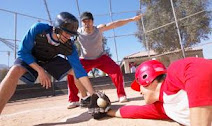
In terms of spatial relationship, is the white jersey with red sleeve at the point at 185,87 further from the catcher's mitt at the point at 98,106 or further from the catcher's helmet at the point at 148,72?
the catcher's mitt at the point at 98,106

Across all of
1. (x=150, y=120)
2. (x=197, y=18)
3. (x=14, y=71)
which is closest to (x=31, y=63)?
(x=14, y=71)

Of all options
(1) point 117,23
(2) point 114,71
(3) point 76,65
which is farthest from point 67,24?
(1) point 117,23

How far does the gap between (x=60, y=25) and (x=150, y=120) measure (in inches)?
64.6

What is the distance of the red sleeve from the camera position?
232 cm

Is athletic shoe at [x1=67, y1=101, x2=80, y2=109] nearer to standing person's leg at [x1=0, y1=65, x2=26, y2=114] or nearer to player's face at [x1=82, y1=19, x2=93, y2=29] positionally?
standing person's leg at [x1=0, y1=65, x2=26, y2=114]

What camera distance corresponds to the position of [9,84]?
3059 mm

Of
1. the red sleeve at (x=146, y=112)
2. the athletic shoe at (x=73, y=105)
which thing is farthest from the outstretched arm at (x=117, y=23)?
the red sleeve at (x=146, y=112)

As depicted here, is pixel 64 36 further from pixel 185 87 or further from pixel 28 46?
pixel 185 87

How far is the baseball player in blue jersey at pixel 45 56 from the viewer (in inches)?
119

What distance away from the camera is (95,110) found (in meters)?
2.84

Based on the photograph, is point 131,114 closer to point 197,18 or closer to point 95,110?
point 95,110

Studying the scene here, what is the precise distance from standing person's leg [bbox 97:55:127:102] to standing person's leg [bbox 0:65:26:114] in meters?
1.77

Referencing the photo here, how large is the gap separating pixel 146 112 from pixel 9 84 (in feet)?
6.03

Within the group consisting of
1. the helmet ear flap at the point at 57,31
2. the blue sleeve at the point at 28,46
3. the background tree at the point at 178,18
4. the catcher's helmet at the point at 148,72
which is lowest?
the catcher's helmet at the point at 148,72
